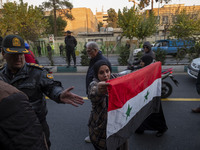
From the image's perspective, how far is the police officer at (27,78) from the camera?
146cm

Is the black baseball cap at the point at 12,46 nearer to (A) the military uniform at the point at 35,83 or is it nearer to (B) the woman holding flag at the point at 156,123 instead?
(A) the military uniform at the point at 35,83

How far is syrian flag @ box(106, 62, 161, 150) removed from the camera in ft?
4.89

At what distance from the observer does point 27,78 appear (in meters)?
1.49

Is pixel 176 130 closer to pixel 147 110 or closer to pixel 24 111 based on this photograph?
pixel 147 110

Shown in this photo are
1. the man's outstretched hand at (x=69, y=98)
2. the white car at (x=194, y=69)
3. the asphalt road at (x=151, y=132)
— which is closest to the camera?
the man's outstretched hand at (x=69, y=98)

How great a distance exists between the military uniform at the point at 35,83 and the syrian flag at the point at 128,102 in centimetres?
54

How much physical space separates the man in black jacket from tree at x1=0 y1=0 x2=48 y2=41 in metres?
13.6

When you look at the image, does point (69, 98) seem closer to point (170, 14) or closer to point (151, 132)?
point (151, 132)

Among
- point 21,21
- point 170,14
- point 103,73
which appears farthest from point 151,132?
point 170,14

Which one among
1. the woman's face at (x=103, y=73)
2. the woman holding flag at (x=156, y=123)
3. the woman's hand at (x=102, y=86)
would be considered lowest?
the woman holding flag at (x=156, y=123)

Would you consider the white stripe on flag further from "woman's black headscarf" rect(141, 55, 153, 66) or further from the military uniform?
"woman's black headscarf" rect(141, 55, 153, 66)

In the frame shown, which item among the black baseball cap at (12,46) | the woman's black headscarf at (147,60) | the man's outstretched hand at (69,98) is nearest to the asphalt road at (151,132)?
the woman's black headscarf at (147,60)

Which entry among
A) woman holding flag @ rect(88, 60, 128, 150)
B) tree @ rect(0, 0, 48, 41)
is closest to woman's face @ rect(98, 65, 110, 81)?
woman holding flag @ rect(88, 60, 128, 150)

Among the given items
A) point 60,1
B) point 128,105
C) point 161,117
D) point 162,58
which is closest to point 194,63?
point 162,58
